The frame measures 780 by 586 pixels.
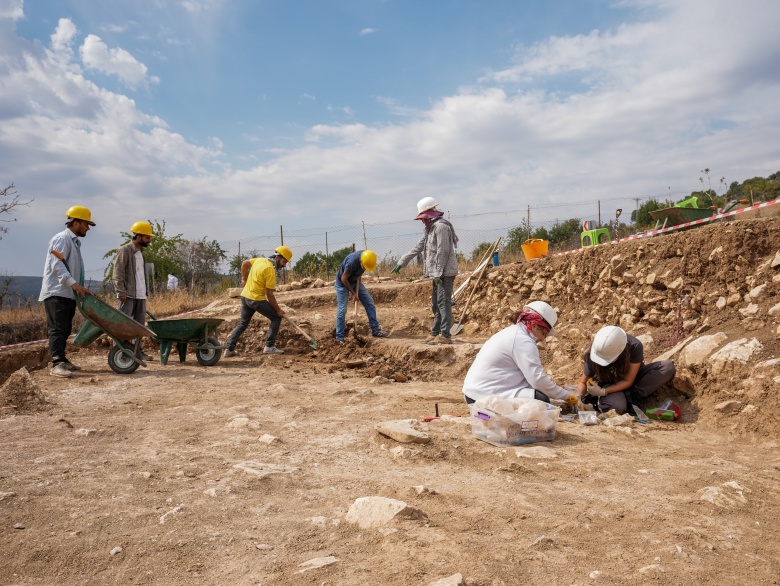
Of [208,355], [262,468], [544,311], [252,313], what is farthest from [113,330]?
[544,311]

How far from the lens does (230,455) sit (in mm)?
4066

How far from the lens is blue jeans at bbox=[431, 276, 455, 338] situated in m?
8.02

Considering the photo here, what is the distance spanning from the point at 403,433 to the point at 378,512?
1265 mm

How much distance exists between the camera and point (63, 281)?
6637 millimetres

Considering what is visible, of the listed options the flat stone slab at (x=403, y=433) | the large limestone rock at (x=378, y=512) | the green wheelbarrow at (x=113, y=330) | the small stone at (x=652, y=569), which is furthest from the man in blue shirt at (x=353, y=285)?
the small stone at (x=652, y=569)

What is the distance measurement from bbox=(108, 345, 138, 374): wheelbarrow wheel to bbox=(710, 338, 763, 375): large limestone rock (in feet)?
20.8

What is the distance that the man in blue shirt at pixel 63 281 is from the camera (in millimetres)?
6691

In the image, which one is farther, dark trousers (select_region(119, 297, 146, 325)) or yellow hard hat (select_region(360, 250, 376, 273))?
yellow hard hat (select_region(360, 250, 376, 273))

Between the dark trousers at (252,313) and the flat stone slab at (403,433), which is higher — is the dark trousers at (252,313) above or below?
above

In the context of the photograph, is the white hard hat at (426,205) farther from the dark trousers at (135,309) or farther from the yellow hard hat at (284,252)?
the dark trousers at (135,309)

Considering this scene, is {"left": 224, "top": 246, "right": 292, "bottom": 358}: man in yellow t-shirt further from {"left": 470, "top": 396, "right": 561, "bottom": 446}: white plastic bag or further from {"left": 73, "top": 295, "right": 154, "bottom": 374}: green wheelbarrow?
{"left": 470, "top": 396, "right": 561, "bottom": 446}: white plastic bag

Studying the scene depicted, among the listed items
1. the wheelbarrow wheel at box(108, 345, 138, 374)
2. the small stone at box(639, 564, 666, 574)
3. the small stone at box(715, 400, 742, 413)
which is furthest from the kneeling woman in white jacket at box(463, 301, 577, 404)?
the wheelbarrow wheel at box(108, 345, 138, 374)

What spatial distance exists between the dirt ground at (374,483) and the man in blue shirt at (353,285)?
2.07 m

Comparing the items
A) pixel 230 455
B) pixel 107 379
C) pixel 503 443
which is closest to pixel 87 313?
pixel 107 379
